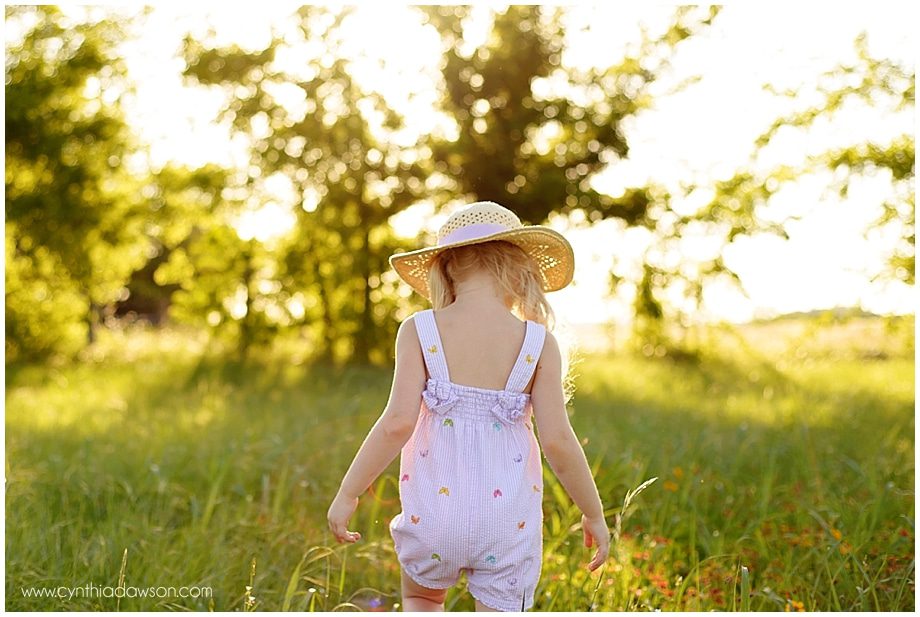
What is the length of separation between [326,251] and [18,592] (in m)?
7.22

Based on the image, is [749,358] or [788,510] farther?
[749,358]

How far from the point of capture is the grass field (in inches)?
146

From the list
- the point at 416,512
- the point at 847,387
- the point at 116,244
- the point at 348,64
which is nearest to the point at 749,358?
the point at 847,387

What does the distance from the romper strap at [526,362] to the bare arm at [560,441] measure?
0.03 metres

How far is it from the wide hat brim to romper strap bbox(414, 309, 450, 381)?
10.3 inches

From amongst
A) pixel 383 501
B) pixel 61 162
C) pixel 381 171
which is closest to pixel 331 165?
pixel 381 171

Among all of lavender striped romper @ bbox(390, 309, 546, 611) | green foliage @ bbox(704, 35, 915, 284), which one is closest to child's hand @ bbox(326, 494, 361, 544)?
lavender striped romper @ bbox(390, 309, 546, 611)

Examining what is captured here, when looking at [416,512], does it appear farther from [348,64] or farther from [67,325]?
[67,325]

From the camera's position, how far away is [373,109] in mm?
9594

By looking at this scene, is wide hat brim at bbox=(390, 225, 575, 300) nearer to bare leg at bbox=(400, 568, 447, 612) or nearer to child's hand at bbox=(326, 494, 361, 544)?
child's hand at bbox=(326, 494, 361, 544)

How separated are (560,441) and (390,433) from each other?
50 cm

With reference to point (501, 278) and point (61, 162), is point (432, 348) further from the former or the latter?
point (61, 162)

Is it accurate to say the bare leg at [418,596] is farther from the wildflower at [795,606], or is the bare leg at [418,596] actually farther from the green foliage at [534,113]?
the green foliage at [534,113]

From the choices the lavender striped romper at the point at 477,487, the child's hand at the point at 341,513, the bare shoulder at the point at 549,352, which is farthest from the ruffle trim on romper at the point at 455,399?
the child's hand at the point at 341,513
